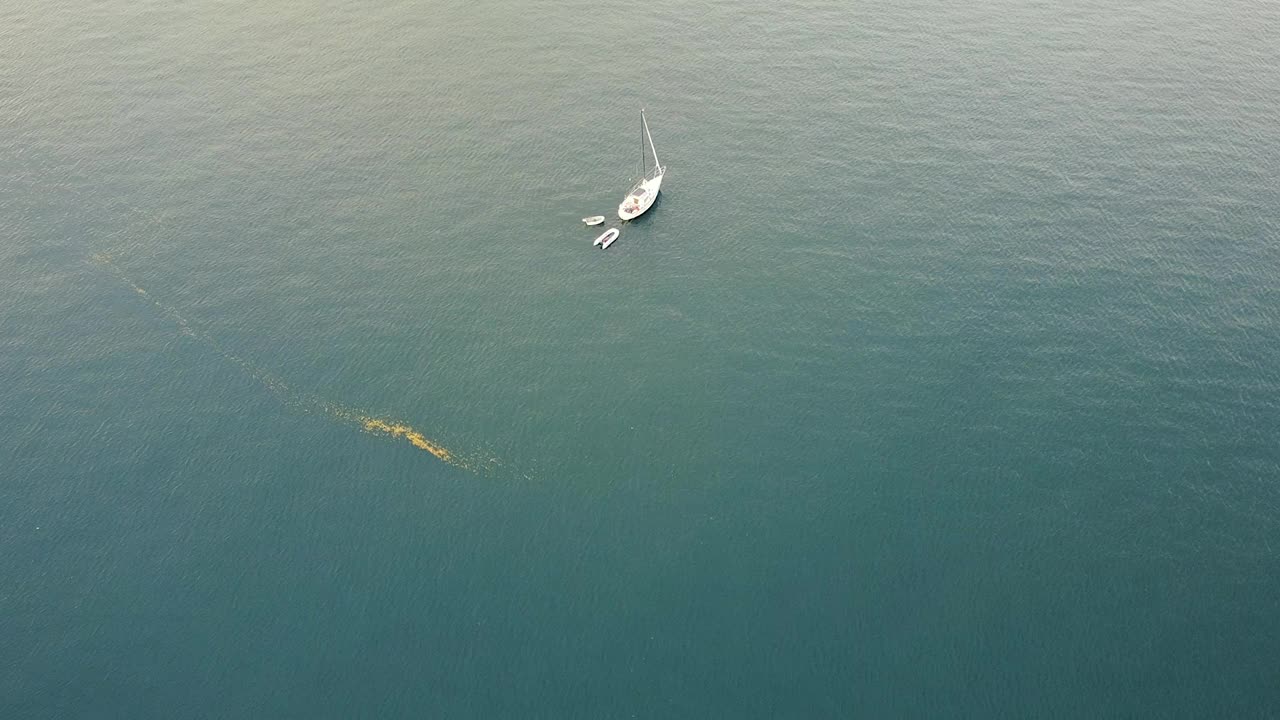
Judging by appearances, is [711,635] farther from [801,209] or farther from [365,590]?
[801,209]

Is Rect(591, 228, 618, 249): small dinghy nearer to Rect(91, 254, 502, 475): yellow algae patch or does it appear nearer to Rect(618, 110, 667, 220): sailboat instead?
Rect(618, 110, 667, 220): sailboat

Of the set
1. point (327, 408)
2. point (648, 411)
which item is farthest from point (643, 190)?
point (327, 408)

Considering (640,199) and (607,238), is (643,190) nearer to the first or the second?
(640,199)

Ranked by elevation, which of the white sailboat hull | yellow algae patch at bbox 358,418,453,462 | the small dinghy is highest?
the white sailboat hull

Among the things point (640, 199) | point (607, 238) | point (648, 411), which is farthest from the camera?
point (640, 199)

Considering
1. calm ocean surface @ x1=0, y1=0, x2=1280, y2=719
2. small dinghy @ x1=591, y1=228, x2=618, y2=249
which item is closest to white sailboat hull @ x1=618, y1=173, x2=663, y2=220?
small dinghy @ x1=591, y1=228, x2=618, y2=249

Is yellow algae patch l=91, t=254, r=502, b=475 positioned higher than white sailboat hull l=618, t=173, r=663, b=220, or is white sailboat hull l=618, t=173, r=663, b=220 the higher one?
white sailboat hull l=618, t=173, r=663, b=220

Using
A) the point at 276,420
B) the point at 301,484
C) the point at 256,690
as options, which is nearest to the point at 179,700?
the point at 256,690
